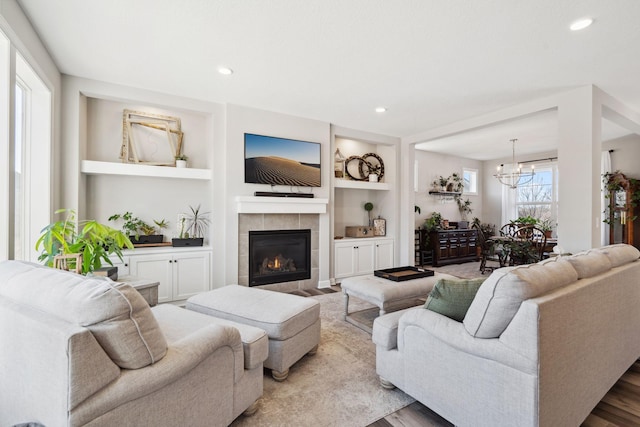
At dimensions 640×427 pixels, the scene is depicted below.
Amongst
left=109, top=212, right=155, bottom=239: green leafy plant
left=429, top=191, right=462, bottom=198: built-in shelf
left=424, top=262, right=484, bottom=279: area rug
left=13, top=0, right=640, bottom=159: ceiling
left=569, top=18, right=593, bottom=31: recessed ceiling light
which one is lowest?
left=424, top=262, right=484, bottom=279: area rug

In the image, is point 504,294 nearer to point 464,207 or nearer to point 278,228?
point 278,228

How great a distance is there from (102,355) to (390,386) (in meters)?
1.70

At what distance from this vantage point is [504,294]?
1.36 m

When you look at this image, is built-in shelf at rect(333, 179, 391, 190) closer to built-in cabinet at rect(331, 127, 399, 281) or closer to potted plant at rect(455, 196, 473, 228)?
built-in cabinet at rect(331, 127, 399, 281)

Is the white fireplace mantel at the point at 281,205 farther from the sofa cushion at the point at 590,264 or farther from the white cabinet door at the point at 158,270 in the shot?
the sofa cushion at the point at 590,264

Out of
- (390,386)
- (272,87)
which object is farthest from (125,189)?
(390,386)

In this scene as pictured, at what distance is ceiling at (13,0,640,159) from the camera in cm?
205

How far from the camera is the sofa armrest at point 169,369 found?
990mm

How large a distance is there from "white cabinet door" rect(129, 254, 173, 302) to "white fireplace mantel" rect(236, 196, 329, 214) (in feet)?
3.46

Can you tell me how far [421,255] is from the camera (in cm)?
625

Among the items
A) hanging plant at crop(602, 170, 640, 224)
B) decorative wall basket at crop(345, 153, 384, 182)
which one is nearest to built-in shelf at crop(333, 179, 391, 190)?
decorative wall basket at crop(345, 153, 384, 182)

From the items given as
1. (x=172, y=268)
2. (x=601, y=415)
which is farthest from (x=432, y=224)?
(x=172, y=268)

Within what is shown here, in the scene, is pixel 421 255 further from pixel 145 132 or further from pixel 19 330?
pixel 19 330

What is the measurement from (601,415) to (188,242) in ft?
13.0
